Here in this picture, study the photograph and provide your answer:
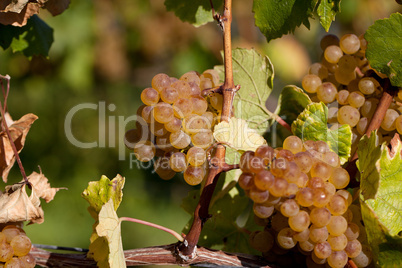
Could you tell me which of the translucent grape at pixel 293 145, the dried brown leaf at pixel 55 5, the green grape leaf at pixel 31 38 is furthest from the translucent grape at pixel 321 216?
the green grape leaf at pixel 31 38

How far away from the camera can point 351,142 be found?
0.90m

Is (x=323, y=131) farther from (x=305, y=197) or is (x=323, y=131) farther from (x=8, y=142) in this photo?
(x=8, y=142)

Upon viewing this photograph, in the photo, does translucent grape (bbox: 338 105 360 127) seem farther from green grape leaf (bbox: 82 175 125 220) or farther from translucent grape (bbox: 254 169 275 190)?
green grape leaf (bbox: 82 175 125 220)

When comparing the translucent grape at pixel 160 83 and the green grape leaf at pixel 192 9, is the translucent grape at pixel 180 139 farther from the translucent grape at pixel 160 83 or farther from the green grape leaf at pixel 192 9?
the green grape leaf at pixel 192 9

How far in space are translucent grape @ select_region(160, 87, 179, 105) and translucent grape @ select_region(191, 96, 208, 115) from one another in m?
0.03

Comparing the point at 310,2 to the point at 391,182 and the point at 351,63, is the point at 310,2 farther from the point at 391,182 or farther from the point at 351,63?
the point at 391,182

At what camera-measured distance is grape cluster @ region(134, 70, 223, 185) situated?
0.83 meters

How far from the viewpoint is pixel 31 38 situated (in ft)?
4.00

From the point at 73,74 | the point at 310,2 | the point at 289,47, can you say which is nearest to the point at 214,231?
the point at 310,2

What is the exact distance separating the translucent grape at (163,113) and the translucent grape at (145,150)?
0.24 ft

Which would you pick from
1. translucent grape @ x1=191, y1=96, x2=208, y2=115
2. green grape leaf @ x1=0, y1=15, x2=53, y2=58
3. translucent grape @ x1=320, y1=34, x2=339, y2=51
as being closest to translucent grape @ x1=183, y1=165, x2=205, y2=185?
translucent grape @ x1=191, y1=96, x2=208, y2=115

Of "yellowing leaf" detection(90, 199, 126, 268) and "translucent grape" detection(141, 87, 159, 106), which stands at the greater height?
"translucent grape" detection(141, 87, 159, 106)

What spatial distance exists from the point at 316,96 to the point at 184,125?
1.09 feet

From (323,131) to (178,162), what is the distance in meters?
0.28
